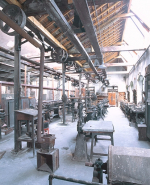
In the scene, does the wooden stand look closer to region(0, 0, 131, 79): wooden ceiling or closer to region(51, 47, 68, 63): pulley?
region(0, 0, 131, 79): wooden ceiling

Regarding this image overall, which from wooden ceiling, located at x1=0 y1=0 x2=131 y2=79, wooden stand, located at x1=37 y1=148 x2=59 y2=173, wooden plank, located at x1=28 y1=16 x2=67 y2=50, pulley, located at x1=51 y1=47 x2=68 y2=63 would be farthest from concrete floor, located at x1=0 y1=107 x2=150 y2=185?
wooden plank, located at x1=28 y1=16 x2=67 y2=50

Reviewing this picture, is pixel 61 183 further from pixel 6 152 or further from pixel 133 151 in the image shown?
pixel 6 152

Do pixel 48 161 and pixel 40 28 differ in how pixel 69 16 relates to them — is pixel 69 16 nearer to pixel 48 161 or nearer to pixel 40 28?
pixel 40 28

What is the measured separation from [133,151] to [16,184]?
1.98m

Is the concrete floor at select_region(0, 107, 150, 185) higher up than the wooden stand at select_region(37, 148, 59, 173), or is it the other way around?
the wooden stand at select_region(37, 148, 59, 173)

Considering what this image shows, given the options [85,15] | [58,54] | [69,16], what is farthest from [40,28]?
[85,15]

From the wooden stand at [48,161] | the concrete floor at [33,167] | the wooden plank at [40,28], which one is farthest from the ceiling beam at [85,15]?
the concrete floor at [33,167]

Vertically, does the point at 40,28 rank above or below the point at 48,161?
above

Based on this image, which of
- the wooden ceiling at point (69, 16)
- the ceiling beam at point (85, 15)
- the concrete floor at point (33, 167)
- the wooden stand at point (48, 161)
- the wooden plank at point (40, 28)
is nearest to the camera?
the ceiling beam at point (85, 15)

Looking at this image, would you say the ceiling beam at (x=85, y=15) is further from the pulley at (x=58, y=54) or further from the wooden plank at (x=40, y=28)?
the pulley at (x=58, y=54)

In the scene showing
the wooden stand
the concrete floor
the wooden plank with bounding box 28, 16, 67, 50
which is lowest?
the concrete floor

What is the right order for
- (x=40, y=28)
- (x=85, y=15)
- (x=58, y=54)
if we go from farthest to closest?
(x=58, y=54) < (x=40, y=28) < (x=85, y=15)

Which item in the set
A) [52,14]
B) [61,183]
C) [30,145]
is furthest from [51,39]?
[61,183]

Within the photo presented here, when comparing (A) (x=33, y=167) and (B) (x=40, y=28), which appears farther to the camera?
(B) (x=40, y=28)
